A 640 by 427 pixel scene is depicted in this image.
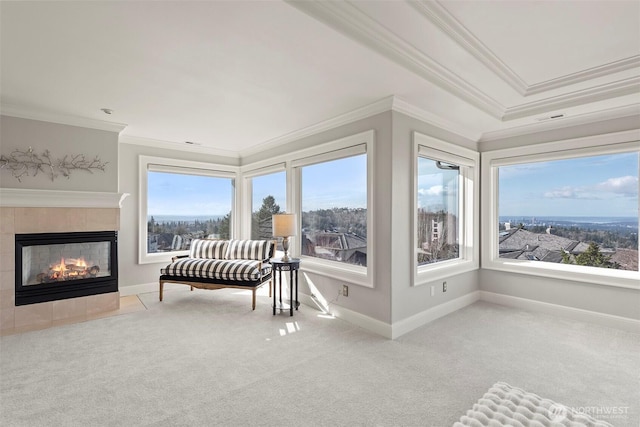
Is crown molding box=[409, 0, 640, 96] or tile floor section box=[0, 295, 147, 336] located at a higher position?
crown molding box=[409, 0, 640, 96]

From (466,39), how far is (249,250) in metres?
3.81

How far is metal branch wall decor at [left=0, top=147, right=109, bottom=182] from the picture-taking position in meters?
3.42

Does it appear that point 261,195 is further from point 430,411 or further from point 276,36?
point 430,411

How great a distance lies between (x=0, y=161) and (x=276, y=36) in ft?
11.7

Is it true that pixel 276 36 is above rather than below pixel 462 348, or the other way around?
above

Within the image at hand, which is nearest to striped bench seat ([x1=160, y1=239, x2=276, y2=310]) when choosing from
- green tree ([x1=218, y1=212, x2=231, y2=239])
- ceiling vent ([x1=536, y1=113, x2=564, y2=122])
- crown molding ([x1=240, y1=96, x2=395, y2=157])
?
green tree ([x1=218, y1=212, x2=231, y2=239])

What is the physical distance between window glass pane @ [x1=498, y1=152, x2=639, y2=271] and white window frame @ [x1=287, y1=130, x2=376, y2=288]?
228cm

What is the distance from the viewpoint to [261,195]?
18.2ft

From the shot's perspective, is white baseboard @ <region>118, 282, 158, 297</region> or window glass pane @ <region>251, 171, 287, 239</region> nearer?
white baseboard @ <region>118, 282, 158, 297</region>

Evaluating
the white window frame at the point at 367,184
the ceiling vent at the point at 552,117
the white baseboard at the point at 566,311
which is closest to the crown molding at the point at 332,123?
the white window frame at the point at 367,184

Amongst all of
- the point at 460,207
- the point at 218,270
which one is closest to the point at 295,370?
the point at 218,270

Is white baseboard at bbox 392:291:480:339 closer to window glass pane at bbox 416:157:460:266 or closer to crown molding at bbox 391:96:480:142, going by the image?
window glass pane at bbox 416:157:460:266

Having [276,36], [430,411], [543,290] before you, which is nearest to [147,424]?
[430,411]

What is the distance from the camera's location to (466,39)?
2.21 meters
